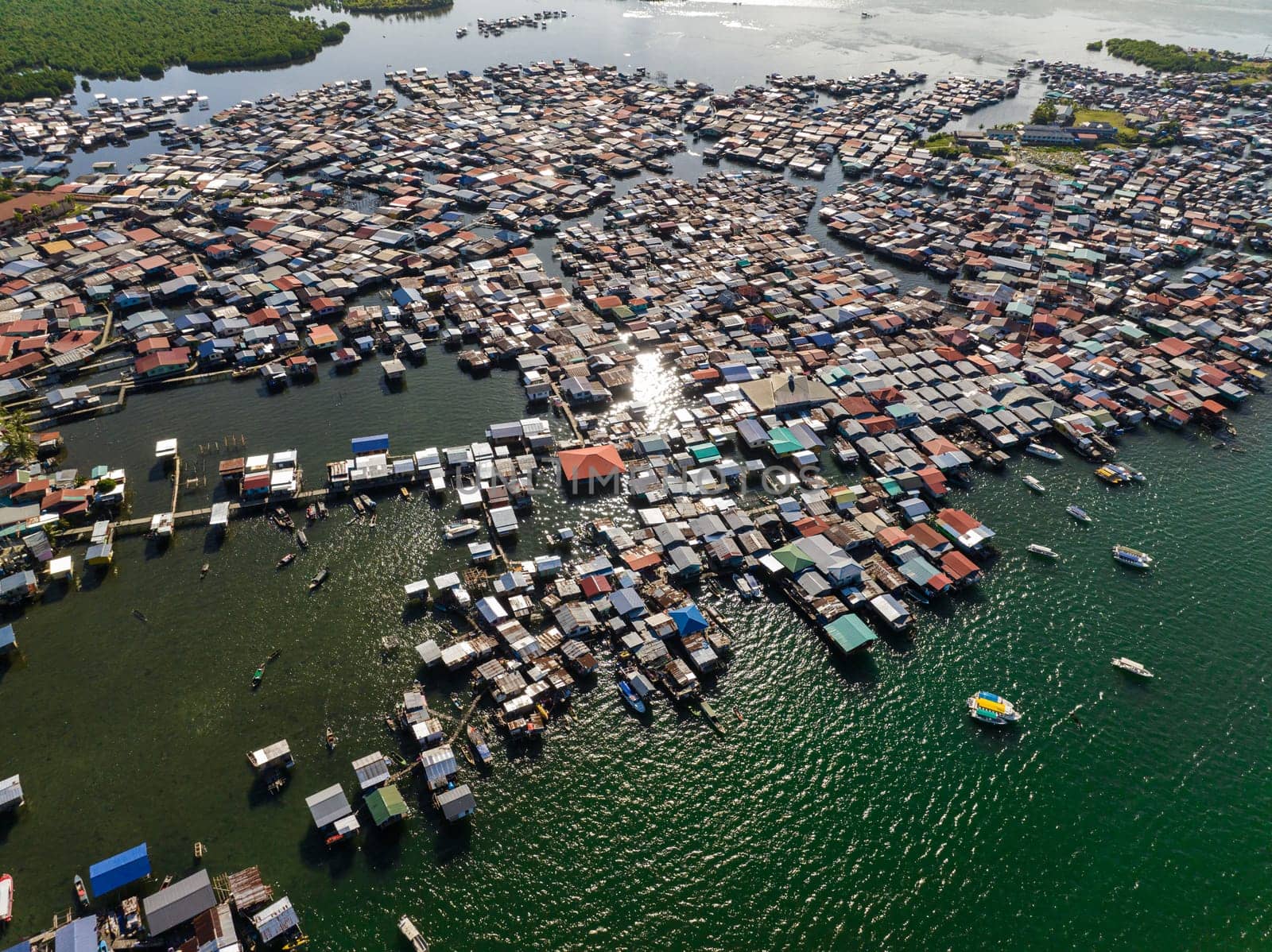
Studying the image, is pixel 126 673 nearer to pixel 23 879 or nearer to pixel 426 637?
pixel 23 879

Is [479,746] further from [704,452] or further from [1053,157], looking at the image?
[1053,157]

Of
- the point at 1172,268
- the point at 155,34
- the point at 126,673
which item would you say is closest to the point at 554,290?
the point at 126,673

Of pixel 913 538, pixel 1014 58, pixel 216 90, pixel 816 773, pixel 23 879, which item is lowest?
pixel 23 879

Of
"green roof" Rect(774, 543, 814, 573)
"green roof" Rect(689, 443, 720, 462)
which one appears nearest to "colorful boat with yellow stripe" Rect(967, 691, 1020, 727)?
"green roof" Rect(774, 543, 814, 573)

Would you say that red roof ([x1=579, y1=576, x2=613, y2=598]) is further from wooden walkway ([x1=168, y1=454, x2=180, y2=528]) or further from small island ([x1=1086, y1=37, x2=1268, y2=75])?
small island ([x1=1086, y1=37, x2=1268, y2=75])

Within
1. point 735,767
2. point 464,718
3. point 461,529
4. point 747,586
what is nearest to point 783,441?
point 747,586

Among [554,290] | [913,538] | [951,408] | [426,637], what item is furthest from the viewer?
[554,290]
